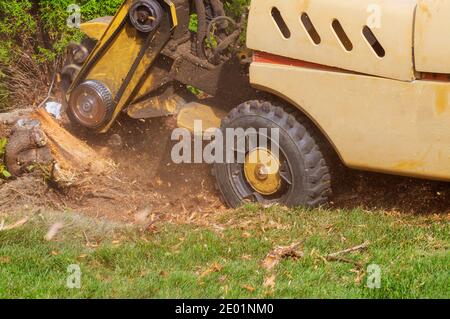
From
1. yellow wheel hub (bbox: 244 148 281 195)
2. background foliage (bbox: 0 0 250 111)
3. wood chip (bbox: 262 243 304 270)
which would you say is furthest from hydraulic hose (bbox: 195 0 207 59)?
wood chip (bbox: 262 243 304 270)

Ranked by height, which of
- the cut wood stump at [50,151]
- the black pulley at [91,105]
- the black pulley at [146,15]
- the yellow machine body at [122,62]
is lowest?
the cut wood stump at [50,151]

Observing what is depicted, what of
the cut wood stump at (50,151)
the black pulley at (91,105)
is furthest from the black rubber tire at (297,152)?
the cut wood stump at (50,151)

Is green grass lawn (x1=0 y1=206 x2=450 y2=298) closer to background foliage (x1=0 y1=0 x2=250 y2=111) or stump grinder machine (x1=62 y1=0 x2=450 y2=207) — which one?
stump grinder machine (x1=62 y1=0 x2=450 y2=207)

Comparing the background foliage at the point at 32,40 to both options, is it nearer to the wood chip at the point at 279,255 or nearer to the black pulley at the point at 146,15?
the black pulley at the point at 146,15

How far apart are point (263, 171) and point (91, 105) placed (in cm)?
155

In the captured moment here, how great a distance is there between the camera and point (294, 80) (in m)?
6.76

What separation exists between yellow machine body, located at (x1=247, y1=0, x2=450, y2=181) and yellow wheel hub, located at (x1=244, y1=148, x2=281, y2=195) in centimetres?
50

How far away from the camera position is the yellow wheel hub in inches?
281

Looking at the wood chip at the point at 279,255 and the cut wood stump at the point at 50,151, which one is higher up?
the cut wood stump at the point at 50,151

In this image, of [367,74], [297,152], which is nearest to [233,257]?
[297,152]

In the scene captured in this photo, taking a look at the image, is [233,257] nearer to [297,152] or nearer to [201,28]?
[297,152]

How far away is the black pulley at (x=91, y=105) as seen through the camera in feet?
25.2

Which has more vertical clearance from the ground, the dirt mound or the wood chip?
the dirt mound

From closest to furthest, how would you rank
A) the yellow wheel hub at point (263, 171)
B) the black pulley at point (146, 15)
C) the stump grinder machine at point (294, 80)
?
1. the stump grinder machine at point (294, 80)
2. the yellow wheel hub at point (263, 171)
3. the black pulley at point (146, 15)
